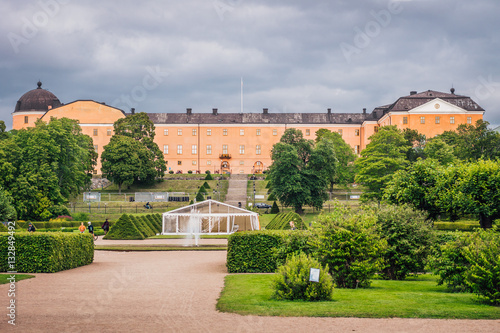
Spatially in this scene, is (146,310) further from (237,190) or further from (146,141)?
(146,141)

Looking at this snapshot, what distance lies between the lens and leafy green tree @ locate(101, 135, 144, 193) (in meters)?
55.8

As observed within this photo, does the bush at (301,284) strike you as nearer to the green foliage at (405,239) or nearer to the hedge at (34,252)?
the green foliage at (405,239)

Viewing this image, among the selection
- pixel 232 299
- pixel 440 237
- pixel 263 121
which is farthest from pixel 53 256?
pixel 263 121

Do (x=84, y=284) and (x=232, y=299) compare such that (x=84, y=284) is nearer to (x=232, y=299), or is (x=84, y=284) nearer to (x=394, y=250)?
(x=232, y=299)

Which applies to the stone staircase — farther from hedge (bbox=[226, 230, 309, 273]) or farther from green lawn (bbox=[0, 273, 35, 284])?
green lawn (bbox=[0, 273, 35, 284])

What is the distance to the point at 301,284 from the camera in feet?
31.7

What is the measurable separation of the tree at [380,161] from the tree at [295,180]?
3440mm

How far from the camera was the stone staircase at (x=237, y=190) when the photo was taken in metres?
51.7

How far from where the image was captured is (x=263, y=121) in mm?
78188

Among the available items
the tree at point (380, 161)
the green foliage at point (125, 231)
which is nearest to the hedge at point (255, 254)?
the green foliage at point (125, 231)

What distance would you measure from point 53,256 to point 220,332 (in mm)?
8605

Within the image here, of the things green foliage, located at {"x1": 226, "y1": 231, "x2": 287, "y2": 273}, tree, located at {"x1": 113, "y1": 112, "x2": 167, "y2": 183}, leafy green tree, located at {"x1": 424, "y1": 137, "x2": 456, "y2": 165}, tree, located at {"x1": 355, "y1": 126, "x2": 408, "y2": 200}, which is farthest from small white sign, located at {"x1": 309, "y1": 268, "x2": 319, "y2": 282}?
tree, located at {"x1": 113, "y1": 112, "x2": 167, "y2": 183}

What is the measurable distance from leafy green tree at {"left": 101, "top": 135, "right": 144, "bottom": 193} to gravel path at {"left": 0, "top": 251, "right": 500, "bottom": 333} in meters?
42.1

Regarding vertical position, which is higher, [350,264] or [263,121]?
[263,121]
